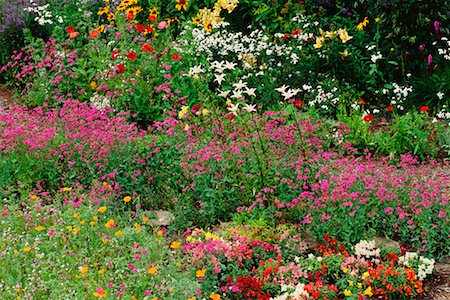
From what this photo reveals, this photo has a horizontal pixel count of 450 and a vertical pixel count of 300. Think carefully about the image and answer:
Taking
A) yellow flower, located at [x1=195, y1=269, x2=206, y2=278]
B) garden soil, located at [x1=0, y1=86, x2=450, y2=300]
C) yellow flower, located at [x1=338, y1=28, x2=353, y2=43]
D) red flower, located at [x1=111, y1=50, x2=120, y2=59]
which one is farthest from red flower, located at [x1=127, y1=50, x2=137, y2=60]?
garden soil, located at [x1=0, y1=86, x2=450, y2=300]

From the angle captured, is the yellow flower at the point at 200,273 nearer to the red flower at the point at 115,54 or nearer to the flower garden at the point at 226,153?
the flower garden at the point at 226,153

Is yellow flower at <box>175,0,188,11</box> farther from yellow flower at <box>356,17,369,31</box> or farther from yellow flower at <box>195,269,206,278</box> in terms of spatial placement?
yellow flower at <box>195,269,206,278</box>

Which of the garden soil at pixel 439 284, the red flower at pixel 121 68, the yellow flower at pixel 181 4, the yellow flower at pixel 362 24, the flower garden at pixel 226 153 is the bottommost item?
the garden soil at pixel 439 284

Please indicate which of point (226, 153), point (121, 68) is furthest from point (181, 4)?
point (226, 153)

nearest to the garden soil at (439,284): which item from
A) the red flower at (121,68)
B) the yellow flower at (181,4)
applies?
the red flower at (121,68)

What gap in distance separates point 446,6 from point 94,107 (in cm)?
386

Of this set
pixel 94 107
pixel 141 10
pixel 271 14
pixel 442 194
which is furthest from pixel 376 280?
pixel 141 10

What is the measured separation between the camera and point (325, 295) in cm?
449

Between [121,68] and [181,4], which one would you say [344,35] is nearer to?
[181,4]

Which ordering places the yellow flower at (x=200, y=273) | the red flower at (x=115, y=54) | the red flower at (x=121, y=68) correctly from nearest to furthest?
1. the yellow flower at (x=200, y=273)
2. the red flower at (x=121, y=68)
3. the red flower at (x=115, y=54)

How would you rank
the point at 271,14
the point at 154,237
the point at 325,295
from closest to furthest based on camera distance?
the point at 325,295
the point at 154,237
the point at 271,14

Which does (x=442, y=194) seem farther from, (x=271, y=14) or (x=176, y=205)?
(x=271, y=14)

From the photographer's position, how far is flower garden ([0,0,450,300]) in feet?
15.3

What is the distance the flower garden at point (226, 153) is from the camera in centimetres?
467
